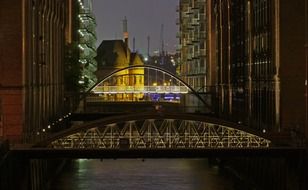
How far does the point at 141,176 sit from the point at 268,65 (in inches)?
517

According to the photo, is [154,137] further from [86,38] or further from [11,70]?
[86,38]

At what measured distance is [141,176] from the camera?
187 feet

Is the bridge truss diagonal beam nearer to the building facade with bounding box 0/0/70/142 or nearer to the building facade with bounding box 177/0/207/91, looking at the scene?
the building facade with bounding box 0/0/70/142

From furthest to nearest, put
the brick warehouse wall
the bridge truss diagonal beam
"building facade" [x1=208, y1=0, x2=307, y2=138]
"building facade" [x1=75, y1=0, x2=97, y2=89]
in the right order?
"building facade" [x1=75, y1=0, x2=97, y2=89] < "building facade" [x1=208, y1=0, x2=307, y2=138] < the brick warehouse wall < the bridge truss diagonal beam

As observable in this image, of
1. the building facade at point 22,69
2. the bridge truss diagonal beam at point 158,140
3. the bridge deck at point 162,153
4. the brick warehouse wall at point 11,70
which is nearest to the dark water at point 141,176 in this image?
the building facade at point 22,69

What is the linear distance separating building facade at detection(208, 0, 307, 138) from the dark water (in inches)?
177

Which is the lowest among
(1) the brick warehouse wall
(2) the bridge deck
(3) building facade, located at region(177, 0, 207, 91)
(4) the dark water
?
(4) the dark water

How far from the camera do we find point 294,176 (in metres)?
38.4

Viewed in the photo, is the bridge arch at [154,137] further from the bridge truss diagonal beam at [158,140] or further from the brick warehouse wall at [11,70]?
the brick warehouse wall at [11,70]

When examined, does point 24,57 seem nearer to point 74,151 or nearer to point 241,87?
point 74,151

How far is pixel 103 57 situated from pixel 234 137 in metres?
123

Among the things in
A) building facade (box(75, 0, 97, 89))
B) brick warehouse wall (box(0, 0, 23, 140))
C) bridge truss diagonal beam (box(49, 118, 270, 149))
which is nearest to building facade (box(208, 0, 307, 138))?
bridge truss diagonal beam (box(49, 118, 270, 149))

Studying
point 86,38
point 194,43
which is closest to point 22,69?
point 194,43

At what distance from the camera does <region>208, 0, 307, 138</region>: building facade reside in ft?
147
